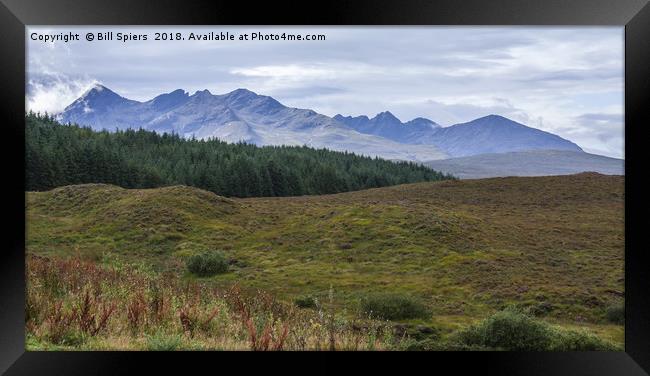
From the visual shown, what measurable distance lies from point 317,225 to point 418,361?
1109 inches

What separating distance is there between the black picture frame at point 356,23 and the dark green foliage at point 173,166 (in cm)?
4616

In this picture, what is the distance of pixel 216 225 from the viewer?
3725cm

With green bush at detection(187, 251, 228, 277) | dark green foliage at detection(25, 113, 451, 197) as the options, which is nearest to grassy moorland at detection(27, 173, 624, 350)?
green bush at detection(187, 251, 228, 277)

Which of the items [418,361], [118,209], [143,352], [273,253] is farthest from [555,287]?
[118,209]

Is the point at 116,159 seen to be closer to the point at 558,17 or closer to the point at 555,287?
the point at 555,287

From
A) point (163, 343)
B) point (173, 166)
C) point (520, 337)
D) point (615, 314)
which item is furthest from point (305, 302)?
point (173, 166)

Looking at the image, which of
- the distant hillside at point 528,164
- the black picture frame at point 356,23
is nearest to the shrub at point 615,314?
the black picture frame at point 356,23

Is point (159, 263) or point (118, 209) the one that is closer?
point (159, 263)

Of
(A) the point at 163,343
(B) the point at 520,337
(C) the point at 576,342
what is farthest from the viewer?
(C) the point at 576,342

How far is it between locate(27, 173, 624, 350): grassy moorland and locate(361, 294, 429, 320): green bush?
57 mm

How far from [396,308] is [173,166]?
182 ft

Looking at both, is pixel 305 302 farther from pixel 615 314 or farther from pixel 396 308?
pixel 615 314

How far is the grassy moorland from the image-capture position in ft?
34.4

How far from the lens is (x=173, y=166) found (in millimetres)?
70812
